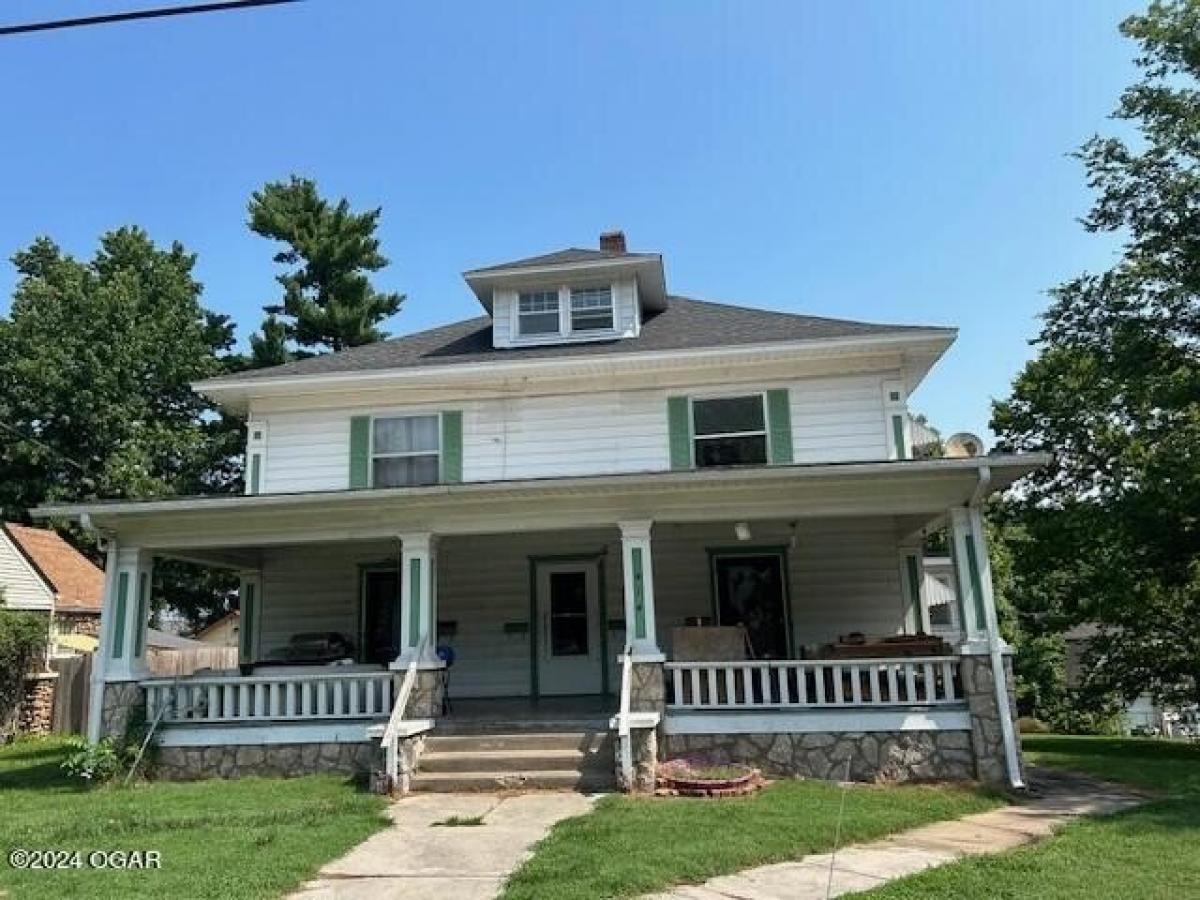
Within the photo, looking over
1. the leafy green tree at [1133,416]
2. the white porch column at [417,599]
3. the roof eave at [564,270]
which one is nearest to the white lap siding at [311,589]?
the white porch column at [417,599]

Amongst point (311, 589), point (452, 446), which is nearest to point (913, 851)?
point (452, 446)

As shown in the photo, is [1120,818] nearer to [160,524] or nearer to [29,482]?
[160,524]

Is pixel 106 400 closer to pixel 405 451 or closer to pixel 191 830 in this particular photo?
pixel 405 451

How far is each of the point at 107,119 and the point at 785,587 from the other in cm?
959

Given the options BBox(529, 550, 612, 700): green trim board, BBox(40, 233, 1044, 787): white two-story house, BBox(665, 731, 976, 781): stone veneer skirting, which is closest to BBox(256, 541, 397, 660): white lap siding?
BBox(40, 233, 1044, 787): white two-story house

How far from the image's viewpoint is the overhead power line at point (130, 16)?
16.4ft

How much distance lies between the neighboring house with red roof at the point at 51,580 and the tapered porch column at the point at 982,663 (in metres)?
19.3

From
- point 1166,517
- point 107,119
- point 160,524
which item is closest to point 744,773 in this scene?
point 160,524

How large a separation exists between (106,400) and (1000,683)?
26.2 metres

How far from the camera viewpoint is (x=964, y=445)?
441 inches

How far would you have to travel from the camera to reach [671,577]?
1268 centimetres

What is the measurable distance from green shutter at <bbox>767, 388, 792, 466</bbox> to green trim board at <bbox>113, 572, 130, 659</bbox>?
26.4ft

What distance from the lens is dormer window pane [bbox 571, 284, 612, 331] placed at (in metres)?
13.6

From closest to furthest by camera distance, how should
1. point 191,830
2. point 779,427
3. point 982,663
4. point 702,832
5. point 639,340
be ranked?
point 702,832
point 191,830
point 982,663
point 779,427
point 639,340
